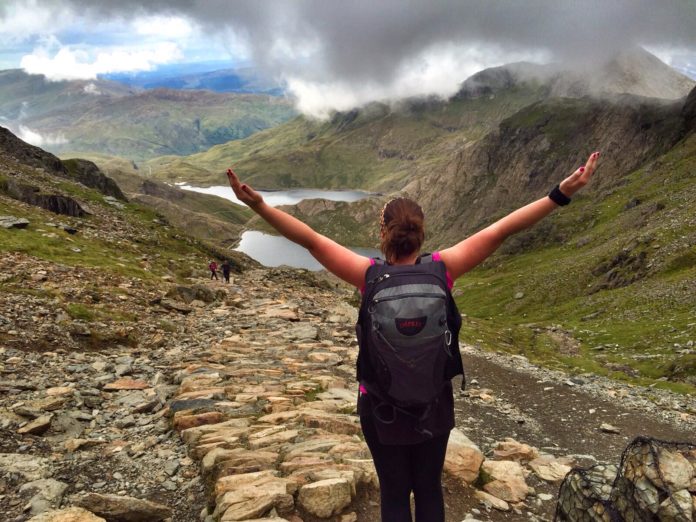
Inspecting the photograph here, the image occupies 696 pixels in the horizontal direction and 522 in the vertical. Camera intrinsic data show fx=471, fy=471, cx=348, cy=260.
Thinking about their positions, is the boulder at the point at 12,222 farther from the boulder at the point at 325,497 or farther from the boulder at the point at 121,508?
the boulder at the point at 325,497

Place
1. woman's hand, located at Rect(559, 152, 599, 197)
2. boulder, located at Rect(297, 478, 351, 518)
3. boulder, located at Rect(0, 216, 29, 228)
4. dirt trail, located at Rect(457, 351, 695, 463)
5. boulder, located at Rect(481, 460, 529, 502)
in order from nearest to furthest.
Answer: woman's hand, located at Rect(559, 152, 599, 197)
boulder, located at Rect(297, 478, 351, 518)
boulder, located at Rect(481, 460, 529, 502)
dirt trail, located at Rect(457, 351, 695, 463)
boulder, located at Rect(0, 216, 29, 228)

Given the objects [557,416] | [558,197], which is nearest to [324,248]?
[558,197]

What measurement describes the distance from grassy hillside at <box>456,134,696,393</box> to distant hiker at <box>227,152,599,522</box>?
38831mm

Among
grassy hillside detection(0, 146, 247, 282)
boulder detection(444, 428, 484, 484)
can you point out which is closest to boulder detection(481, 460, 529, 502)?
boulder detection(444, 428, 484, 484)

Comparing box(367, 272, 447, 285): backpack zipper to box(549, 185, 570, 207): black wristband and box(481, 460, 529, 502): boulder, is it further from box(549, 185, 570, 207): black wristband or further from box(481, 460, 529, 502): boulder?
box(481, 460, 529, 502): boulder

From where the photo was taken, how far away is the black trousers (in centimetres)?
595

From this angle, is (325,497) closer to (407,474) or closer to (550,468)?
(407,474)

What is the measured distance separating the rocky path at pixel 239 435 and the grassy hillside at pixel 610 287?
2506cm

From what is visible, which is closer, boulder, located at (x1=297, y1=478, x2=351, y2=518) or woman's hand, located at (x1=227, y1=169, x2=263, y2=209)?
woman's hand, located at (x1=227, y1=169, x2=263, y2=209)

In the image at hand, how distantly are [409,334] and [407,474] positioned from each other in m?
2.10

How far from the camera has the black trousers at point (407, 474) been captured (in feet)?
19.5

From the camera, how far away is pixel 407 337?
207 inches

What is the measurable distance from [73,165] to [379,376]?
136 metres

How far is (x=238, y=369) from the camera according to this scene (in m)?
18.9
